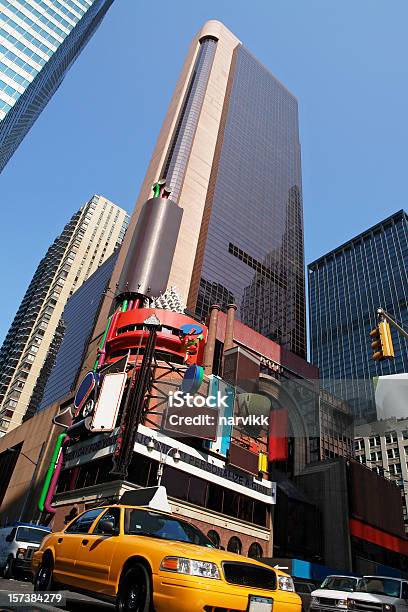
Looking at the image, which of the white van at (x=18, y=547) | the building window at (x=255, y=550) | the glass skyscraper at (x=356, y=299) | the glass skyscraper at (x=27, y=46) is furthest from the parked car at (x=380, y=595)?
the glass skyscraper at (x=356, y=299)

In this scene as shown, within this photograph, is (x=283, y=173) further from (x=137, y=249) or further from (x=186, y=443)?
(x=186, y=443)

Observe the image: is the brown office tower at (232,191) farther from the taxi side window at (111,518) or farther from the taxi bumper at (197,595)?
the taxi bumper at (197,595)

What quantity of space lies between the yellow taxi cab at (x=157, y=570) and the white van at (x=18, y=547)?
8042 millimetres

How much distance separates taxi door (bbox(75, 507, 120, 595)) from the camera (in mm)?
6105

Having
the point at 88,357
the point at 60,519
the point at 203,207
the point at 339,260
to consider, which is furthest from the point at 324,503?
the point at 339,260

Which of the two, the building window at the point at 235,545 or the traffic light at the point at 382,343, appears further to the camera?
the building window at the point at 235,545

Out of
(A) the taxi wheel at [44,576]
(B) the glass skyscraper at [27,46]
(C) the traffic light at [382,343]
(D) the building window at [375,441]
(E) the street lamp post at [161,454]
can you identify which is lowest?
(A) the taxi wheel at [44,576]

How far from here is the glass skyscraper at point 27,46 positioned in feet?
232

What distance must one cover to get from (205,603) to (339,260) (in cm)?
19469

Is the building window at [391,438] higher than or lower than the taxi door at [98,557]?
higher

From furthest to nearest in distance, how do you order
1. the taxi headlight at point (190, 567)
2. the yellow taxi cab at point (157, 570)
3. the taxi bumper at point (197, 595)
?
the taxi headlight at point (190, 567), the yellow taxi cab at point (157, 570), the taxi bumper at point (197, 595)

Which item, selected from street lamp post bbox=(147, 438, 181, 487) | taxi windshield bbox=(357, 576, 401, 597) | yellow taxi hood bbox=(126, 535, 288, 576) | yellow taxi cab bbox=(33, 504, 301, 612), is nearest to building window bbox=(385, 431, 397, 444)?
street lamp post bbox=(147, 438, 181, 487)

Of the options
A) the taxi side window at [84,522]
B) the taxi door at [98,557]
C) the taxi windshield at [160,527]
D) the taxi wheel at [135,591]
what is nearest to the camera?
the taxi wheel at [135,591]

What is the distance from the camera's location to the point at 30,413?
111750 millimetres
